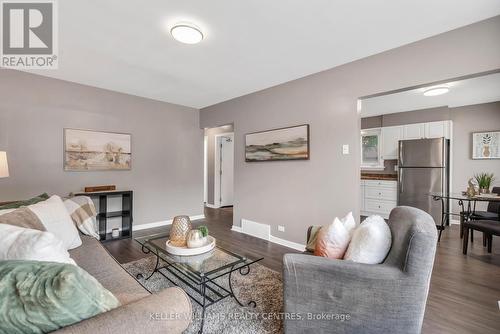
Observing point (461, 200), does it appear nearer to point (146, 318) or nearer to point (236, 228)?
point (236, 228)

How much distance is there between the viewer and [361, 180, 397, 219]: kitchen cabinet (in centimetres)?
482

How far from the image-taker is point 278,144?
3479mm

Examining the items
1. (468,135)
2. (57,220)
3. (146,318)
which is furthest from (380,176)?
(57,220)

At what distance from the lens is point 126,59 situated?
268 centimetres

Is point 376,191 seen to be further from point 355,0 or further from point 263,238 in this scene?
point 355,0

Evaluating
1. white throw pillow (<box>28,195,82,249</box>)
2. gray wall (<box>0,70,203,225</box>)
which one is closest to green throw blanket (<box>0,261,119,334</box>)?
white throw pillow (<box>28,195,82,249</box>)

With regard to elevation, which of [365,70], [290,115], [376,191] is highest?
[365,70]

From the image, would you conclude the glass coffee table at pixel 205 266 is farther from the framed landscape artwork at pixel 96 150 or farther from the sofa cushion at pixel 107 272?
the framed landscape artwork at pixel 96 150

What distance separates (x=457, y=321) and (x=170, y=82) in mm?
4058

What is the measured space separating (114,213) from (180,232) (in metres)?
2.36

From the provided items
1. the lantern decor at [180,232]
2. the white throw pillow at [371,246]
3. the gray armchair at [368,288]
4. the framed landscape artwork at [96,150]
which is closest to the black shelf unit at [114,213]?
the framed landscape artwork at [96,150]

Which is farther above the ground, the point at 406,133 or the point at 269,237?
the point at 406,133

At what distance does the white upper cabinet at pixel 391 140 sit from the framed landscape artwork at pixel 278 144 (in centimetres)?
299

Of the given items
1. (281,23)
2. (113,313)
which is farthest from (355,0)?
(113,313)
